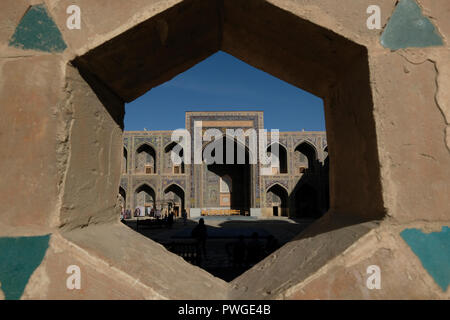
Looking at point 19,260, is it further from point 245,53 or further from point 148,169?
point 148,169

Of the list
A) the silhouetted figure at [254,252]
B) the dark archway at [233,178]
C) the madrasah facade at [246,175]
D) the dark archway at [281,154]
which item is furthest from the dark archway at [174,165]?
the silhouetted figure at [254,252]

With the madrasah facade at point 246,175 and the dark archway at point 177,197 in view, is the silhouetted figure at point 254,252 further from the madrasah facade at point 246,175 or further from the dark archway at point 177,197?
the dark archway at point 177,197

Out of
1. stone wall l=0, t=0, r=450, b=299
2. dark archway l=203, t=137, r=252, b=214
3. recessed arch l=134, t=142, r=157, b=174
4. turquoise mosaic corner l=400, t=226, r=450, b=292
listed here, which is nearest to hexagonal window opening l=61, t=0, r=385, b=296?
stone wall l=0, t=0, r=450, b=299

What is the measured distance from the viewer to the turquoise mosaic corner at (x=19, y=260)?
77 centimetres

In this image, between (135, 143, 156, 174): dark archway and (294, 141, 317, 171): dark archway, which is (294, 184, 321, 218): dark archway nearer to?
(294, 141, 317, 171): dark archway

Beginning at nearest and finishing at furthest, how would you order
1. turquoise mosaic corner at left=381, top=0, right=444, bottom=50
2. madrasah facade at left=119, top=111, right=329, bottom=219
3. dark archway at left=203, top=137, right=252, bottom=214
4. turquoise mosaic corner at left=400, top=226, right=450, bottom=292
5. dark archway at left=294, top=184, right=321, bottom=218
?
turquoise mosaic corner at left=400, top=226, right=450, bottom=292, turquoise mosaic corner at left=381, top=0, right=444, bottom=50, madrasah facade at left=119, top=111, right=329, bottom=219, dark archway at left=294, top=184, right=321, bottom=218, dark archway at left=203, top=137, right=252, bottom=214

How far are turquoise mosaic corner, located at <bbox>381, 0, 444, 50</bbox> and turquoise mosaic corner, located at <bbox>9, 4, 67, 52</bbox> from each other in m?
1.01

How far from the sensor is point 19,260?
0.79 m

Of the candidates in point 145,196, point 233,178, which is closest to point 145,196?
point 145,196

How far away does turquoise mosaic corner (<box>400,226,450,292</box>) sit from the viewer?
0.77 metres

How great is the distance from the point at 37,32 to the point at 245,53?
848 millimetres

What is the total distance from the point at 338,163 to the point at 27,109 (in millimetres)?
1113
